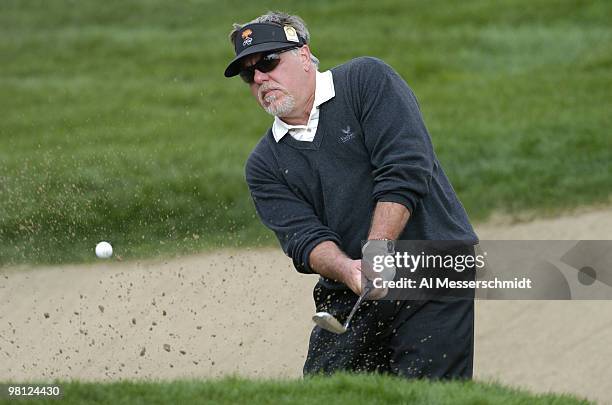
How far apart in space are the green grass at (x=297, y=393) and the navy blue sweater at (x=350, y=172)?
66 centimetres

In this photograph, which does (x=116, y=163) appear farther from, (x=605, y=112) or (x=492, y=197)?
(x=605, y=112)

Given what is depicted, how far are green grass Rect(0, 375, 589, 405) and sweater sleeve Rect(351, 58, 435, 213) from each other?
2.69ft

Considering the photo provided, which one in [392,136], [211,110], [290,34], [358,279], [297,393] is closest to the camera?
[297,393]

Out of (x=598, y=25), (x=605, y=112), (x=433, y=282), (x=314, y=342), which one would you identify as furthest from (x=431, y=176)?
(x=598, y=25)

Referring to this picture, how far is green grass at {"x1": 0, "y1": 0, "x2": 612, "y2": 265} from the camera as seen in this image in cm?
1098

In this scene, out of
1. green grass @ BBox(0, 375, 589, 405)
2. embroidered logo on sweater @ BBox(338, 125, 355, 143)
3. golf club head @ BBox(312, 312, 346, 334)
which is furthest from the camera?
embroidered logo on sweater @ BBox(338, 125, 355, 143)

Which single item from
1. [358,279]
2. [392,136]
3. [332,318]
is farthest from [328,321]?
[392,136]

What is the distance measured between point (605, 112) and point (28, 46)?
884 centimetres

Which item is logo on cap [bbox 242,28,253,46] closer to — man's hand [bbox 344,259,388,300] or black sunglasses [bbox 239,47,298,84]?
black sunglasses [bbox 239,47,298,84]

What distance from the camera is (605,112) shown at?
1305cm

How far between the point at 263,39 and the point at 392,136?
77 centimetres

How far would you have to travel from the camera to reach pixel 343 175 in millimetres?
5742

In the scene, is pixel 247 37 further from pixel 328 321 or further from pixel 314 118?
pixel 328 321

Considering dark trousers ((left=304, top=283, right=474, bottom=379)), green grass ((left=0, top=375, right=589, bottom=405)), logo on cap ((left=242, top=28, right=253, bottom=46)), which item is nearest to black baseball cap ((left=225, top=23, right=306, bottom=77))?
logo on cap ((left=242, top=28, right=253, bottom=46))
